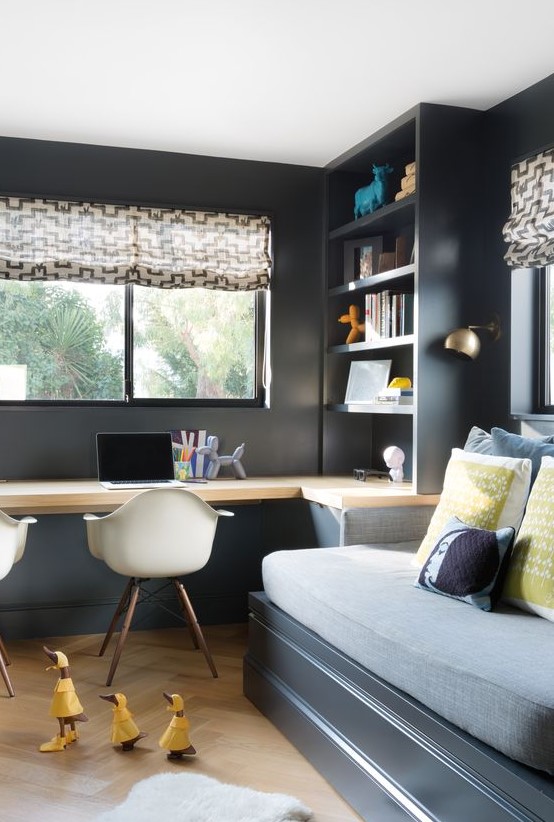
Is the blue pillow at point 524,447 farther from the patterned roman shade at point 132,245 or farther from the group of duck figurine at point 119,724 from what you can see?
the patterned roman shade at point 132,245

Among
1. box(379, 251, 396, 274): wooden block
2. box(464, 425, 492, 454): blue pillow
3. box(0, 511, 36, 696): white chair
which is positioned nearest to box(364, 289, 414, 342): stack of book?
box(379, 251, 396, 274): wooden block

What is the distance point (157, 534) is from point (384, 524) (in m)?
0.99

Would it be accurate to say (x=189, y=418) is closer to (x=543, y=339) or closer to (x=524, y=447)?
(x=543, y=339)

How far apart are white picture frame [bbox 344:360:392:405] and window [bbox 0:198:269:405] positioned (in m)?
0.53

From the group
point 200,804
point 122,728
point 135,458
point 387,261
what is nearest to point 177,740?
point 122,728

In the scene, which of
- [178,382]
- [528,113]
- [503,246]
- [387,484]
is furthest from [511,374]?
[178,382]

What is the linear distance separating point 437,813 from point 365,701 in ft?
1.46

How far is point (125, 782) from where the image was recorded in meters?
2.66

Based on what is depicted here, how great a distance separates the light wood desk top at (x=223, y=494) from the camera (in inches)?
147

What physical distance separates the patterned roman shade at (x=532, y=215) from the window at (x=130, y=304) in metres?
1.53

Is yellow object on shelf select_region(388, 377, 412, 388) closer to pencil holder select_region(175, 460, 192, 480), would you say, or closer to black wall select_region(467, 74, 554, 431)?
black wall select_region(467, 74, 554, 431)

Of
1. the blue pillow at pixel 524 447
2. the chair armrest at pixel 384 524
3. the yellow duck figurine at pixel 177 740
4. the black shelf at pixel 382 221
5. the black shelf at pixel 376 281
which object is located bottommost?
the yellow duck figurine at pixel 177 740

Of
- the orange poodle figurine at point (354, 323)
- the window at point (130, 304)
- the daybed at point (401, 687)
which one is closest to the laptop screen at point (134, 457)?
A: the window at point (130, 304)

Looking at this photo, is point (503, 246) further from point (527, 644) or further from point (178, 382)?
point (527, 644)
